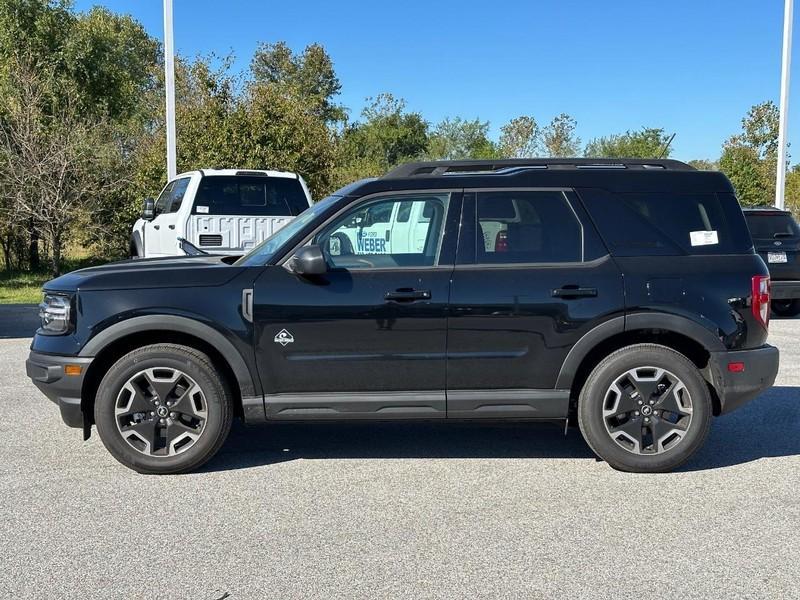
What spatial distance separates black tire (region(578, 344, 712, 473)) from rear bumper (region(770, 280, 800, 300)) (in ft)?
27.1

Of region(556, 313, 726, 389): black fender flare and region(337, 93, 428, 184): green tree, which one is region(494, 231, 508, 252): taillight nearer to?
region(556, 313, 726, 389): black fender flare

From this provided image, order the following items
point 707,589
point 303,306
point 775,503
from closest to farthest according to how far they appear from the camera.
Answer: point 707,589 < point 775,503 < point 303,306

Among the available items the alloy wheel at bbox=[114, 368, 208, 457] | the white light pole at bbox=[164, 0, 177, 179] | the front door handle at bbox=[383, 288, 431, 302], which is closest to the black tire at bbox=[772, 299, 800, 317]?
the front door handle at bbox=[383, 288, 431, 302]

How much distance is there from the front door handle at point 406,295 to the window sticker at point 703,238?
5.66 ft

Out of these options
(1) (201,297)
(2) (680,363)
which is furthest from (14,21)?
(2) (680,363)

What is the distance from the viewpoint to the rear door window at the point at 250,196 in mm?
10898

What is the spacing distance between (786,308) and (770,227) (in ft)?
6.82

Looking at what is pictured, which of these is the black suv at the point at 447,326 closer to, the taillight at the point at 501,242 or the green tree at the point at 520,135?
the taillight at the point at 501,242

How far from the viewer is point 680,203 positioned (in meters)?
5.09

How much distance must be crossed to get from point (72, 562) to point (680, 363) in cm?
357

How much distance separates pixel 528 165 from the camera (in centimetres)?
569

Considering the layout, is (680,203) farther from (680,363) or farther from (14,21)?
(14,21)

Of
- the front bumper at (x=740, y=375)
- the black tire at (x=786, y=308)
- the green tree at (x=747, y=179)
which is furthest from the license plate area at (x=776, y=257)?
the green tree at (x=747, y=179)

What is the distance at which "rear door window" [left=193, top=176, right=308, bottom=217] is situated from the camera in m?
10.9
